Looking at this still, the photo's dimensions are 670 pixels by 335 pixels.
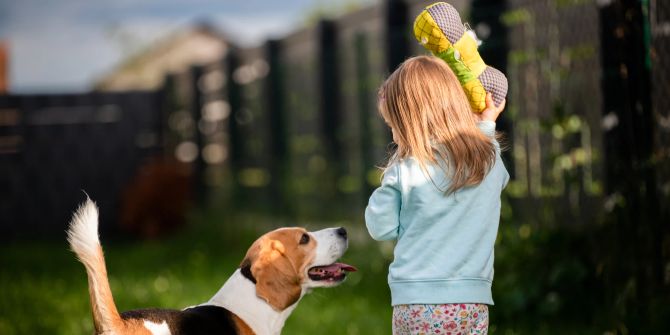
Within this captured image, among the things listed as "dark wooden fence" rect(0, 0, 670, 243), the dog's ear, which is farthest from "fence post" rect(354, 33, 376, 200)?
the dog's ear

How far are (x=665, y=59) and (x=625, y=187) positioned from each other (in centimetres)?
85

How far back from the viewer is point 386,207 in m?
3.42

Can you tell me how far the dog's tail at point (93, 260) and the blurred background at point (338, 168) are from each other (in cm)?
121

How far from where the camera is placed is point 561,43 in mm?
6336

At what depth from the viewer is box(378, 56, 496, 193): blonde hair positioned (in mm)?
3361

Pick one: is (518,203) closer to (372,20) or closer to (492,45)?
(492,45)

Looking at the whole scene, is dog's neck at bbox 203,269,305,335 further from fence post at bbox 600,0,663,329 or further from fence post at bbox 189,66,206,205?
fence post at bbox 189,66,206,205

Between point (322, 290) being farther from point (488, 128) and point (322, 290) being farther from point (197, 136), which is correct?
point (197, 136)

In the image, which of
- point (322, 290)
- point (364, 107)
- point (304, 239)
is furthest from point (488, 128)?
point (364, 107)

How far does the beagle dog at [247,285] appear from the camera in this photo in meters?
3.52

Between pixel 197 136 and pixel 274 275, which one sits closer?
pixel 274 275

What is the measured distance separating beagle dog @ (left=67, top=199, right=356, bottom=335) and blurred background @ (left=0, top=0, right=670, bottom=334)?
55 centimetres

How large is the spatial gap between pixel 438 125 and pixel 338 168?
6.48m

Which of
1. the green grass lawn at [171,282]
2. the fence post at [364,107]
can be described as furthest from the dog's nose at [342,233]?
the fence post at [364,107]
